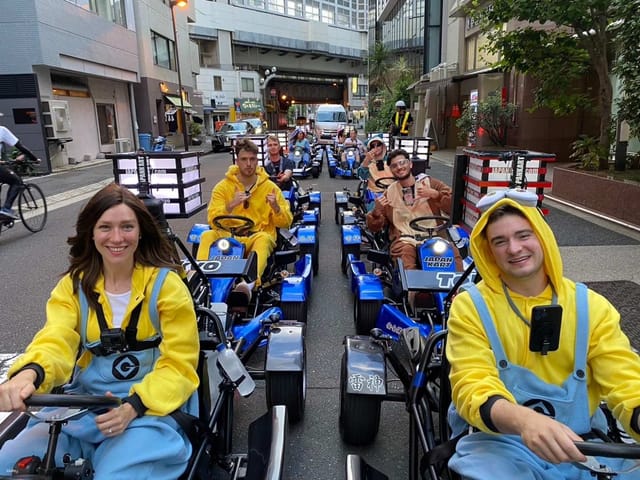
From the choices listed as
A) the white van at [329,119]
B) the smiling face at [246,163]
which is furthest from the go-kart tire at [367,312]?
the white van at [329,119]

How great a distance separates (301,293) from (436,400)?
6.63 ft

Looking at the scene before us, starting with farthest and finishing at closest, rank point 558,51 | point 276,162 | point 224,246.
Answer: point 558,51, point 276,162, point 224,246

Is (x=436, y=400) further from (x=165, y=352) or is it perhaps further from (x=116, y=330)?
(x=116, y=330)

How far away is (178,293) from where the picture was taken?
2182 millimetres

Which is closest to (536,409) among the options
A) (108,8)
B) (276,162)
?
(276,162)

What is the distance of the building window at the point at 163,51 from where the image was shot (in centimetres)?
2970

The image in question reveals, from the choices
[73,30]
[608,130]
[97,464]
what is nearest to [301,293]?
[97,464]

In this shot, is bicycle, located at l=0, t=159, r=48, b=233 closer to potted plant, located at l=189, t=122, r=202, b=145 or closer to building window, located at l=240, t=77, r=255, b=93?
potted plant, located at l=189, t=122, r=202, b=145

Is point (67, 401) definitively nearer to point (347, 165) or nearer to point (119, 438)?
point (119, 438)

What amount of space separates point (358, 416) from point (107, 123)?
84.5 feet

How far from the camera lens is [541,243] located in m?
1.89

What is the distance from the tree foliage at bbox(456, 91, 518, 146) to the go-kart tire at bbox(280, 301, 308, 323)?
1612cm

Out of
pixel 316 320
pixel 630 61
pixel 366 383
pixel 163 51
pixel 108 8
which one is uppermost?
pixel 108 8

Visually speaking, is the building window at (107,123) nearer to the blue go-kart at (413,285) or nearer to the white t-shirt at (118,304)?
the blue go-kart at (413,285)
